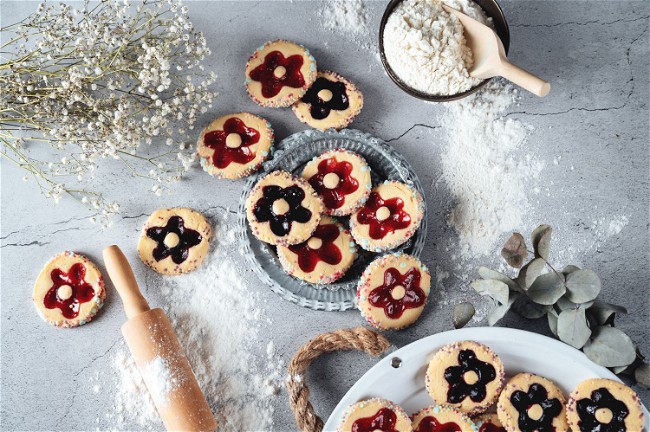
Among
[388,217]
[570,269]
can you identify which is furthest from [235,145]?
[570,269]

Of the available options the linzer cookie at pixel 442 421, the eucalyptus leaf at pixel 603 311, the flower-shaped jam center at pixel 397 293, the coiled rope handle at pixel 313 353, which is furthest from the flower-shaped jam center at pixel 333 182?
the eucalyptus leaf at pixel 603 311

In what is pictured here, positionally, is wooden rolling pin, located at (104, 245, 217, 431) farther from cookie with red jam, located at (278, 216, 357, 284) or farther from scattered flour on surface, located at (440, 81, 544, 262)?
scattered flour on surface, located at (440, 81, 544, 262)

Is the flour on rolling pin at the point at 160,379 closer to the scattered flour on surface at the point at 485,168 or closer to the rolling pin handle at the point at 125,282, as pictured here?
the rolling pin handle at the point at 125,282

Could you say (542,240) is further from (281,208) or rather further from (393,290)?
(281,208)

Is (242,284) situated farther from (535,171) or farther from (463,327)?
(535,171)

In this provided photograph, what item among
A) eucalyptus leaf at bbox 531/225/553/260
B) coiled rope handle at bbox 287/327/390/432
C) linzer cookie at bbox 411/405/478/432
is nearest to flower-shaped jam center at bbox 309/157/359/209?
coiled rope handle at bbox 287/327/390/432
